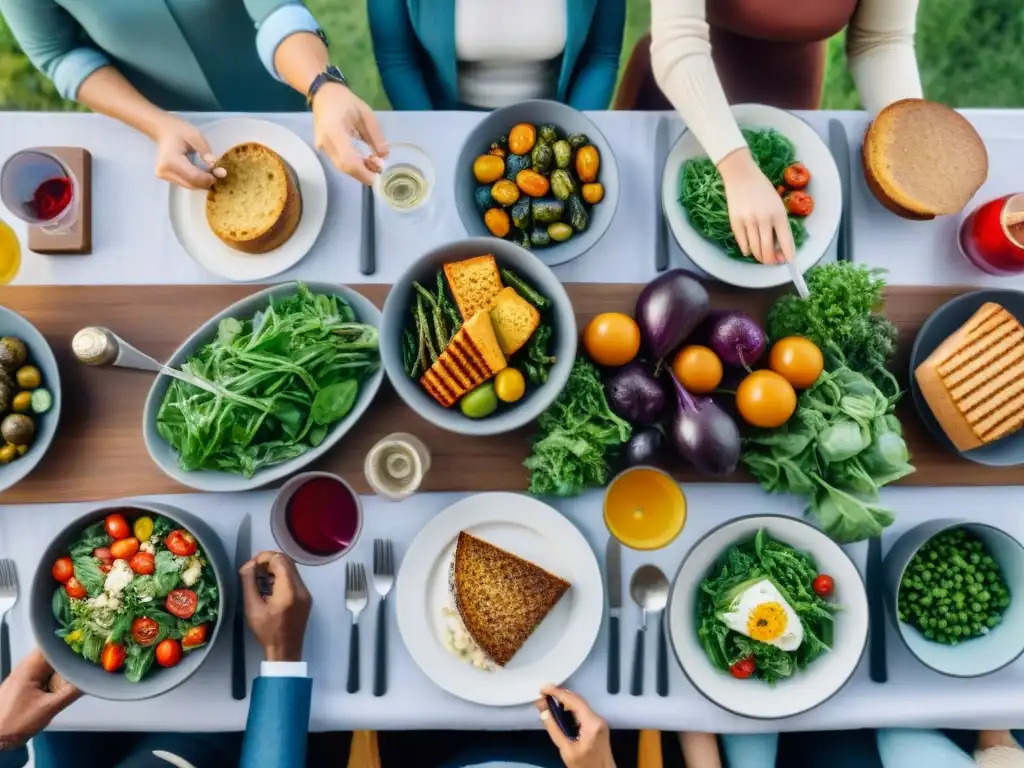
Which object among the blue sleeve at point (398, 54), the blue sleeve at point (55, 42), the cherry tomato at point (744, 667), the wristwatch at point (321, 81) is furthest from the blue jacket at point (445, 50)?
the cherry tomato at point (744, 667)

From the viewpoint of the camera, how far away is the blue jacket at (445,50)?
1.34 meters

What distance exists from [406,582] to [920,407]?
0.90 meters

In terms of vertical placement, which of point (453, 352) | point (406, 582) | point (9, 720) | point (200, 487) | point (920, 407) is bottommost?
point (9, 720)

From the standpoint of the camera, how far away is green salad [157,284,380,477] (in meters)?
1.04

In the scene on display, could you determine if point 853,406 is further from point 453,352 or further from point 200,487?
point 200,487

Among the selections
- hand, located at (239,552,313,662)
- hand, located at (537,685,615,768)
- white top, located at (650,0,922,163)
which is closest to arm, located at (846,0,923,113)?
white top, located at (650,0,922,163)

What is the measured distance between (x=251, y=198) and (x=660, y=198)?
27.2 inches

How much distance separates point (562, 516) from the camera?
112 cm

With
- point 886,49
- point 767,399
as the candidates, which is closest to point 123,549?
point 767,399

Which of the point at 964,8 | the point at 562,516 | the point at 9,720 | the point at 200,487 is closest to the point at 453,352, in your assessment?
the point at 562,516

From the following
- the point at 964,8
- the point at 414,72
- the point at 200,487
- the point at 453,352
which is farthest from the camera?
the point at 964,8

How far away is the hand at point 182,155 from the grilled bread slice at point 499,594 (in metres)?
0.72

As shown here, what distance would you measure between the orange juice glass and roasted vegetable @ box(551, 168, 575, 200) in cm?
45

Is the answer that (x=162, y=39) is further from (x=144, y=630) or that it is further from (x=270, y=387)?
(x=144, y=630)
